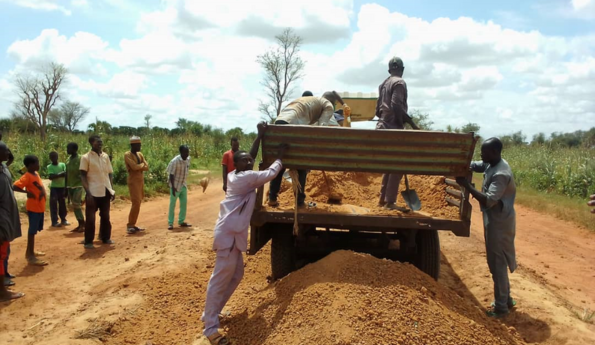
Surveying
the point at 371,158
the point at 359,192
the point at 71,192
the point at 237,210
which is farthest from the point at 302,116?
the point at 71,192

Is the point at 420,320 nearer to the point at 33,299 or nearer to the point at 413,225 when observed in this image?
the point at 413,225

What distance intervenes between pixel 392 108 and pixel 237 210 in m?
2.34

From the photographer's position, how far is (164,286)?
17.0 ft

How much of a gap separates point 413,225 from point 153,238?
511 centimetres

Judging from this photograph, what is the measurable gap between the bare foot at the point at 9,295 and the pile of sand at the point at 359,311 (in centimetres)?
268

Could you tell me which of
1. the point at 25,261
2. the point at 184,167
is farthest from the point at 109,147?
the point at 25,261

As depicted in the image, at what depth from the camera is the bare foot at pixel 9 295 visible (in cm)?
494

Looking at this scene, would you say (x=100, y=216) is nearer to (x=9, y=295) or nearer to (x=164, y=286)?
(x=9, y=295)

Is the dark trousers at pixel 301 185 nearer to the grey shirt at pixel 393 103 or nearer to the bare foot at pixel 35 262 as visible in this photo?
the grey shirt at pixel 393 103

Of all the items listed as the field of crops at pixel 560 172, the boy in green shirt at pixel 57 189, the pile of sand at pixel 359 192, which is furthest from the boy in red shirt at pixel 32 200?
the field of crops at pixel 560 172

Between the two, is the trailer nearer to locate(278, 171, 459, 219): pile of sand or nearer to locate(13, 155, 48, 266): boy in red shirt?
locate(278, 171, 459, 219): pile of sand

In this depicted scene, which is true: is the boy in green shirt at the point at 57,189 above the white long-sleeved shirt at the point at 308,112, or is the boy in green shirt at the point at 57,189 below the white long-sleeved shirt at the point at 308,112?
below

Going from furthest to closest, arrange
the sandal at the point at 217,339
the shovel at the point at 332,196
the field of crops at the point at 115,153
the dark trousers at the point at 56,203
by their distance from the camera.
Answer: the field of crops at the point at 115,153 → the dark trousers at the point at 56,203 → the shovel at the point at 332,196 → the sandal at the point at 217,339

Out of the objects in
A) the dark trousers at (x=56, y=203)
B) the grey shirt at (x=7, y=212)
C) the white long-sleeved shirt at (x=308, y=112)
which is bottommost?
the dark trousers at (x=56, y=203)
